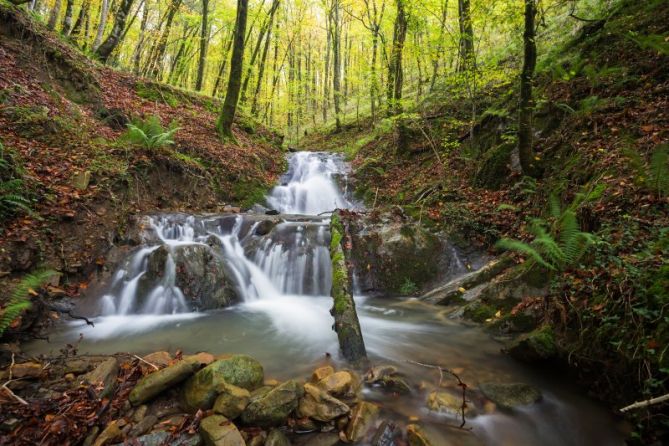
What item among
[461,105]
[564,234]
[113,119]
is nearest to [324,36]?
[461,105]

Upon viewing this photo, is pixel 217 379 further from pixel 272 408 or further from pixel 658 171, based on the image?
pixel 658 171

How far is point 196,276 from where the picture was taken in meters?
6.27

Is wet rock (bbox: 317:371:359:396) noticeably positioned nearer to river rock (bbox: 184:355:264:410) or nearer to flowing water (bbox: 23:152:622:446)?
flowing water (bbox: 23:152:622:446)

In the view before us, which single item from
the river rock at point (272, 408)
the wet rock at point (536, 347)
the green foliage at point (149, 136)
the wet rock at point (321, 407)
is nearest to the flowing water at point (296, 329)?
the wet rock at point (536, 347)

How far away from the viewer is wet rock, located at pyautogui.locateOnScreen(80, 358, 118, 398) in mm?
3075

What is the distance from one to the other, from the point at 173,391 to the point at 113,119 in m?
8.46

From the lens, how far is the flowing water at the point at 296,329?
3154 mm

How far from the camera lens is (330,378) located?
11.5ft

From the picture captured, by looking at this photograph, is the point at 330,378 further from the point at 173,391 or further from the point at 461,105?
the point at 461,105

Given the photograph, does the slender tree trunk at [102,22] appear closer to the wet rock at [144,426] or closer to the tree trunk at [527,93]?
the tree trunk at [527,93]

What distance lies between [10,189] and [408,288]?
6867mm

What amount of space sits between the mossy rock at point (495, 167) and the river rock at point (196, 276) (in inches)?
243

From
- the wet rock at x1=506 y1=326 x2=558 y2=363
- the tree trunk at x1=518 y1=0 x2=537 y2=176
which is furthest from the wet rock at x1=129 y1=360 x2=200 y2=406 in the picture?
the tree trunk at x1=518 y1=0 x2=537 y2=176

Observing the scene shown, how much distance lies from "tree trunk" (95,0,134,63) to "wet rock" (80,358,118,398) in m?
12.6
